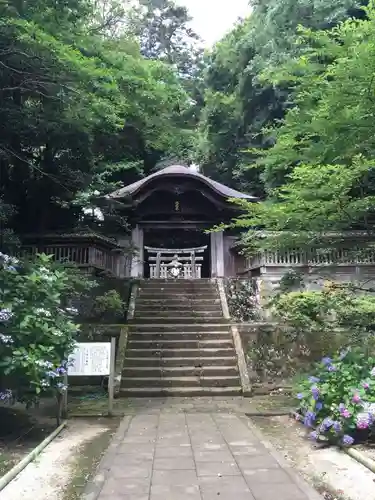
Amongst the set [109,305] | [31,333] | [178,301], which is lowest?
[31,333]

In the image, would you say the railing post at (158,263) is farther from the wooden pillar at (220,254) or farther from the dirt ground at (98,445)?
the dirt ground at (98,445)

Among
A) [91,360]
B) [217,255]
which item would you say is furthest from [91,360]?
[217,255]

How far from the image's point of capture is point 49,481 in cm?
462

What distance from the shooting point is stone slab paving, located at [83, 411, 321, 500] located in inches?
159

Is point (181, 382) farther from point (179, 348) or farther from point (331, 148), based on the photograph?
point (331, 148)

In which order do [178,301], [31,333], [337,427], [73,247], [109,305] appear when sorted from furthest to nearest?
[73,247] → [178,301] → [109,305] → [31,333] → [337,427]

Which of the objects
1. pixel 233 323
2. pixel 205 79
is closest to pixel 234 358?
pixel 233 323

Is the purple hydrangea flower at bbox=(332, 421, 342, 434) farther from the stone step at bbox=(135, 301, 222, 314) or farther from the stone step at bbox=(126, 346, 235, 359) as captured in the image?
the stone step at bbox=(135, 301, 222, 314)

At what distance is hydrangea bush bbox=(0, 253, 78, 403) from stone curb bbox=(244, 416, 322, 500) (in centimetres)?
284

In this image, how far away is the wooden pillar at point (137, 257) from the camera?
654 inches

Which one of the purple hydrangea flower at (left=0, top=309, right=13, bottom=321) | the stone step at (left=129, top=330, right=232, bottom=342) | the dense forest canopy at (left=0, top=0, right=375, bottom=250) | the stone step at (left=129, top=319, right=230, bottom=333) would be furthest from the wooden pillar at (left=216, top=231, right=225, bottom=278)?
the purple hydrangea flower at (left=0, top=309, right=13, bottom=321)

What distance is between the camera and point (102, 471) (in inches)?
182

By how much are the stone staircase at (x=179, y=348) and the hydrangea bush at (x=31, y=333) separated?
314 cm

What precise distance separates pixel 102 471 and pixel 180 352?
5.96 meters
